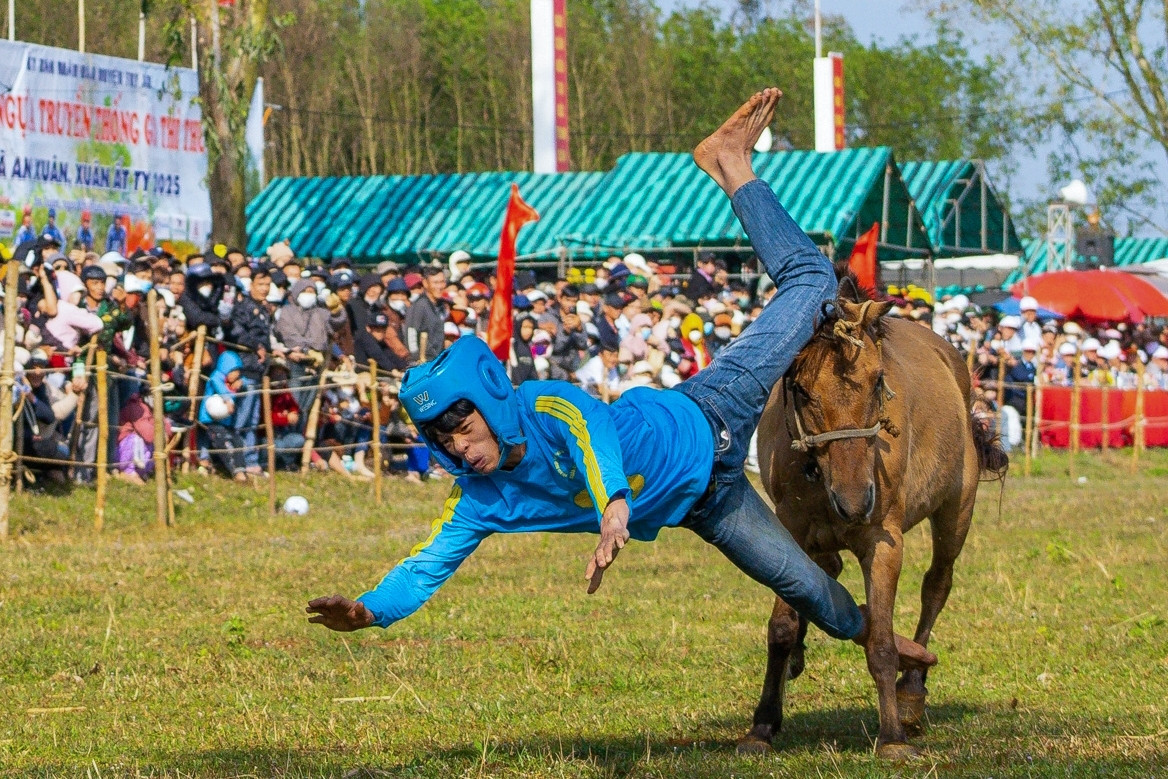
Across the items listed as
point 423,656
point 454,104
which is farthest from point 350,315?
point 454,104

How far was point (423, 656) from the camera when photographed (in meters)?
9.39

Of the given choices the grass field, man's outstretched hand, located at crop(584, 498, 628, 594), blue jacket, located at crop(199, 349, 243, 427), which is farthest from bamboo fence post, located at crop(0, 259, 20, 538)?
man's outstretched hand, located at crop(584, 498, 628, 594)

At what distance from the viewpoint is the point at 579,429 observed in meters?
5.57

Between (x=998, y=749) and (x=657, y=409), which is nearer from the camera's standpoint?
(x=657, y=409)


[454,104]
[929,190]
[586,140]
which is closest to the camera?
[929,190]

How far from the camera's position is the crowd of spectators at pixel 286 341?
1570 centimetres

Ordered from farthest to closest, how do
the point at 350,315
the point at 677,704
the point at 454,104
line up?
the point at 454,104 → the point at 350,315 → the point at 677,704

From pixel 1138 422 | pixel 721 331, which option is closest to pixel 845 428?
pixel 721 331

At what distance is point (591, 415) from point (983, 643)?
4962mm

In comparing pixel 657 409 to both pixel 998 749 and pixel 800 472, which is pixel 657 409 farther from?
pixel 998 749

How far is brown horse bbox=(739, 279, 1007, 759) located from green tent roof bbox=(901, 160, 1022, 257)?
88.5ft

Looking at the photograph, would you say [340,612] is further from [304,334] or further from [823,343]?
[304,334]

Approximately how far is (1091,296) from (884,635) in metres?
26.9

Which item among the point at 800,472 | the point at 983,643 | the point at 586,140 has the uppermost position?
the point at 586,140
